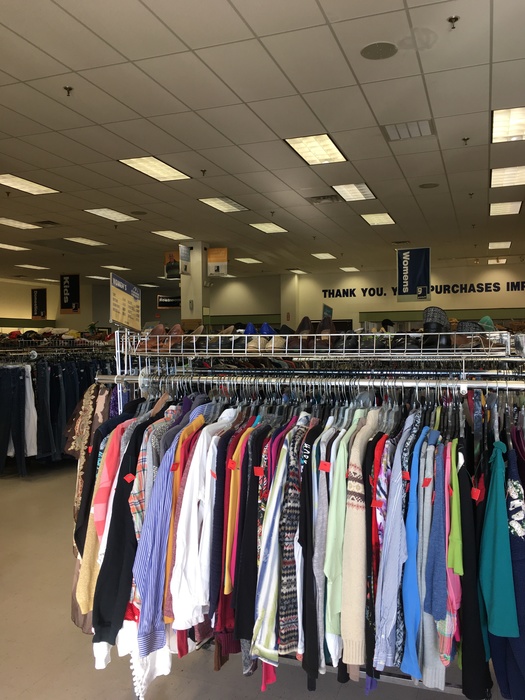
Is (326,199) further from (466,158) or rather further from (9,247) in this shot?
(9,247)

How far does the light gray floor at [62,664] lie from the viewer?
273 centimetres

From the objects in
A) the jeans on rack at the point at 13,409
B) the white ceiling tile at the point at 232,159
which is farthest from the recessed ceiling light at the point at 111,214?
the jeans on rack at the point at 13,409

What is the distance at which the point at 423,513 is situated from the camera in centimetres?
197

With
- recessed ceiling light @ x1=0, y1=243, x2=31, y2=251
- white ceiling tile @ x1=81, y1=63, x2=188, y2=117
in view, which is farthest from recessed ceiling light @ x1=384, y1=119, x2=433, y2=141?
recessed ceiling light @ x1=0, y1=243, x2=31, y2=251

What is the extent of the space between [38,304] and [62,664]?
19670 millimetres

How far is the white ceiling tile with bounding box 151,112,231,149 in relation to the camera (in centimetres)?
594

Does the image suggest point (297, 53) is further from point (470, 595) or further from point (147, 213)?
point (147, 213)

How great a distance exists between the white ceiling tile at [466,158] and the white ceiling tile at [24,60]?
15.8ft

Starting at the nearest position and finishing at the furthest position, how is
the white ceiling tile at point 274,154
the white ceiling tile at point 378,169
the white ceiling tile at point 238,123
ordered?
the white ceiling tile at point 238,123 → the white ceiling tile at point 274,154 → the white ceiling tile at point 378,169

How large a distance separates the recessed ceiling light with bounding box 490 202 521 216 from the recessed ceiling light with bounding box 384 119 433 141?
3.93 metres

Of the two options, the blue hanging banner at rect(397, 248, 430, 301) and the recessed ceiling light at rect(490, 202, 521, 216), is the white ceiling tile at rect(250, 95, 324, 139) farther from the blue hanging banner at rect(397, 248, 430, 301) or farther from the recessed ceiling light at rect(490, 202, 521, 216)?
the blue hanging banner at rect(397, 248, 430, 301)

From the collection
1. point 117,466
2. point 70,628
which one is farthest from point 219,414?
point 70,628

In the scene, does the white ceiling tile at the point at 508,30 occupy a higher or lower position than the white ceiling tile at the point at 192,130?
lower

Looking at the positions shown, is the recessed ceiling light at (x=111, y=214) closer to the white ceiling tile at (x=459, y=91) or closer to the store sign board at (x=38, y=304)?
the white ceiling tile at (x=459, y=91)
